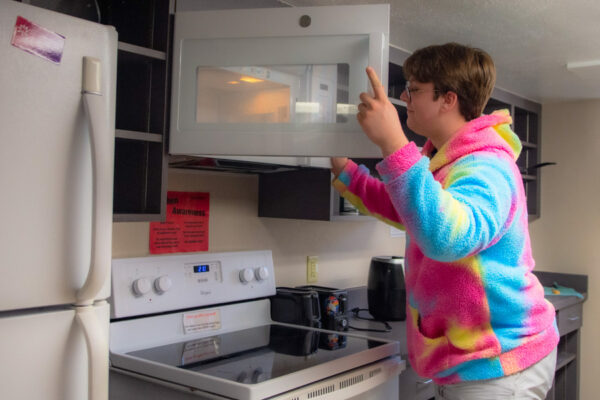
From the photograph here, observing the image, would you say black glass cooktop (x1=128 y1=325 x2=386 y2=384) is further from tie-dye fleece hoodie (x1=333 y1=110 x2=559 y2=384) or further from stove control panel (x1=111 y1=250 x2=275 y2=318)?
tie-dye fleece hoodie (x1=333 y1=110 x2=559 y2=384)

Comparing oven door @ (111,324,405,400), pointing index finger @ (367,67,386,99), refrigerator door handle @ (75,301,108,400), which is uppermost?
pointing index finger @ (367,67,386,99)

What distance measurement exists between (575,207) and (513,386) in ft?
8.65

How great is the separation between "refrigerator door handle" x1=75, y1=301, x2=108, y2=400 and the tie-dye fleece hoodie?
0.64 meters

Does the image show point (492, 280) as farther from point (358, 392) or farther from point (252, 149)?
point (252, 149)

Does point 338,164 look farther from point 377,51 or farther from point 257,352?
point 257,352

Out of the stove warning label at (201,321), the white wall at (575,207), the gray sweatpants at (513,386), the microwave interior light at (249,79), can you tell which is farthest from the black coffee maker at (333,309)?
the white wall at (575,207)

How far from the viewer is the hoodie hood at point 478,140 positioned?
1.38 metres

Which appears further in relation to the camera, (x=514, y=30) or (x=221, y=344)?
(x=514, y=30)

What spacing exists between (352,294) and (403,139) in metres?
1.45

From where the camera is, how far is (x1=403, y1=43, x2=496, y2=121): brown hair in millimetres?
1442

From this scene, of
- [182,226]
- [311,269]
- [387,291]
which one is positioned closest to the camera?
[182,226]

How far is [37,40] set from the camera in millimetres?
1053

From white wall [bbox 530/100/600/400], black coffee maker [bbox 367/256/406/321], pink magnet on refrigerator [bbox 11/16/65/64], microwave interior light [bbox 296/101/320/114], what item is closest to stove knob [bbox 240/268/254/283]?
black coffee maker [bbox 367/256/406/321]

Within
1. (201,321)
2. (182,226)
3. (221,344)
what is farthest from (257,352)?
(182,226)
